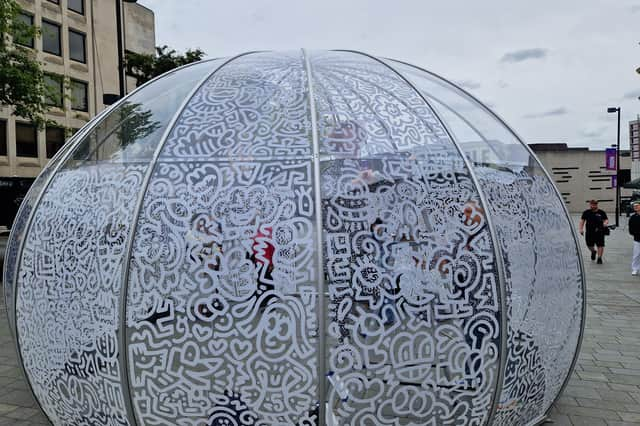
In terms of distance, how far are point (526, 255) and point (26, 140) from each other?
1214 inches

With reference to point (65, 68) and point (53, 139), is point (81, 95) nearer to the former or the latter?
point (65, 68)

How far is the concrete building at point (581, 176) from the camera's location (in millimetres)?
47406

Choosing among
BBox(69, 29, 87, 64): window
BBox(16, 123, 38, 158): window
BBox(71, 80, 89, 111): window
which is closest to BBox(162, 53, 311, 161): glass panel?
BBox(16, 123, 38, 158): window

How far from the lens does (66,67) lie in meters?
31.2

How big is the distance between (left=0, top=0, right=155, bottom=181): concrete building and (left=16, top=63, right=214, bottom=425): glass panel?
24748 mm

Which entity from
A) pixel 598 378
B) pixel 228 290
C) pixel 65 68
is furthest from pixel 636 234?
pixel 65 68

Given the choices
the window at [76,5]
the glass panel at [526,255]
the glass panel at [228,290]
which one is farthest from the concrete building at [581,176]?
the glass panel at [228,290]

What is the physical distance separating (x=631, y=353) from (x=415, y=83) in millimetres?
4760

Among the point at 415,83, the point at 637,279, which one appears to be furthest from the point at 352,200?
the point at 637,279

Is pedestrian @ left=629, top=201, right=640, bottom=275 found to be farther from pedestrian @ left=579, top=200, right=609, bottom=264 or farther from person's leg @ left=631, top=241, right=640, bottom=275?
pedestrian @ left=579, top=200, right=609, bottom=264

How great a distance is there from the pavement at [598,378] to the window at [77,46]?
27.1 metres

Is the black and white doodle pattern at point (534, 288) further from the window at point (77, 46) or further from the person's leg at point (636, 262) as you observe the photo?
the window at point (77, 46)

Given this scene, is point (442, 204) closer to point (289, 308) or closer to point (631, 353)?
point (289, 308)

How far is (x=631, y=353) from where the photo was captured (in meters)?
6.68
